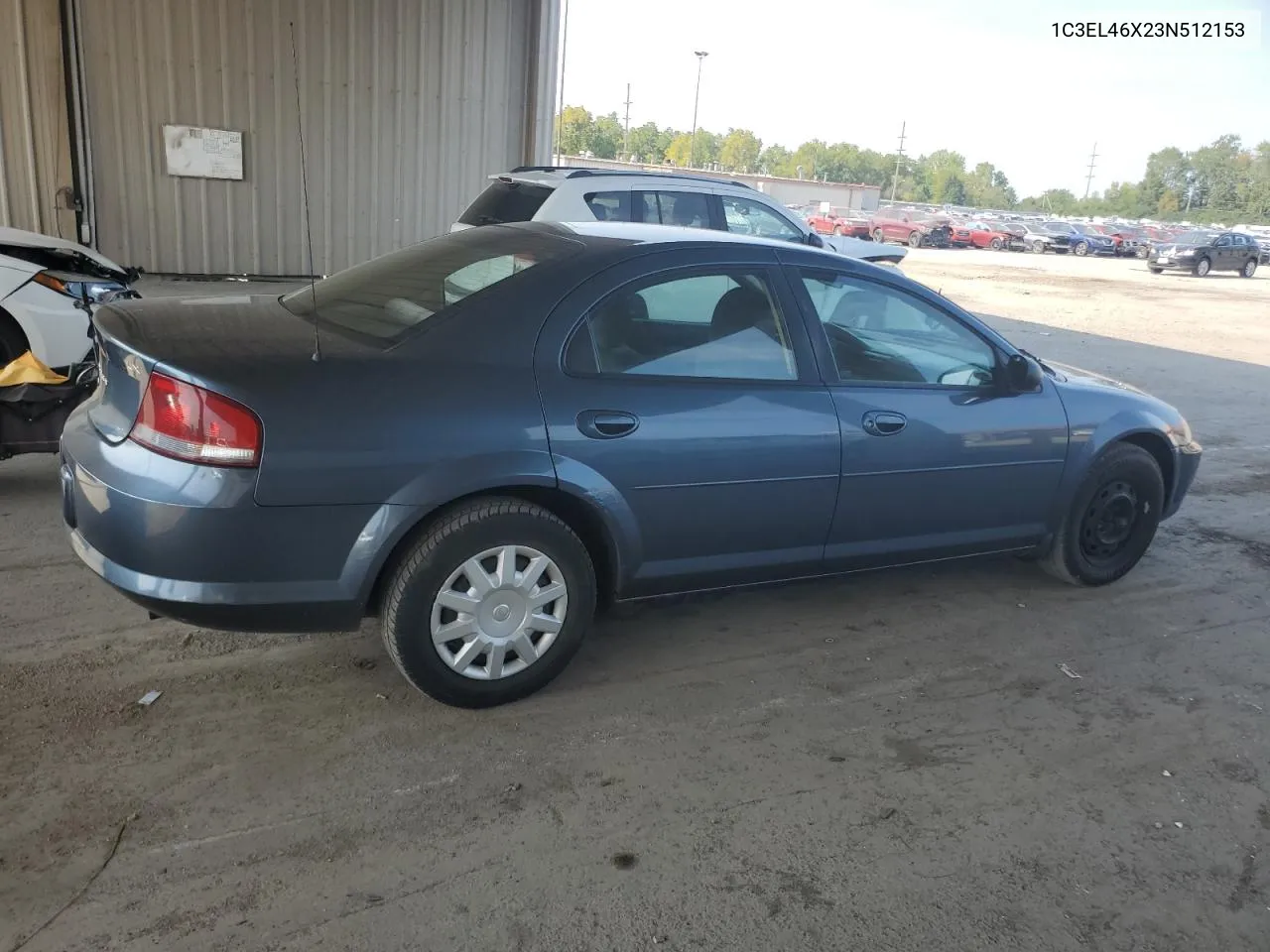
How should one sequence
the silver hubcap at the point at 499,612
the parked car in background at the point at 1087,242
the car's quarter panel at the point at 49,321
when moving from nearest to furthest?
the silver hubcap at the point at 499,612, the car's quarter panel at the point at 49,321, the parked car in background at the point at 1087,242

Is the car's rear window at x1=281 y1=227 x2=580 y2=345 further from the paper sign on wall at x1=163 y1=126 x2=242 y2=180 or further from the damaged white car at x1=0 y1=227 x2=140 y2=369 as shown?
the paper sign on wall at x1=163 y1=126 x2=242 y2=180

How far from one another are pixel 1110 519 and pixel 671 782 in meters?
2.96

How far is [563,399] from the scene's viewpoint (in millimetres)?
3379

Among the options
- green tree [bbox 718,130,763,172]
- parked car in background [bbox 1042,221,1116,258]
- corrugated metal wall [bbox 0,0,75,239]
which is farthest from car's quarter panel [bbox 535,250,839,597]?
green tree [bbox 718,130,763,172]

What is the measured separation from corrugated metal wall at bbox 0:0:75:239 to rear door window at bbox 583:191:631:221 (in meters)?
7.82

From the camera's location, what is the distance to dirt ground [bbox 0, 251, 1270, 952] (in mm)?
2566

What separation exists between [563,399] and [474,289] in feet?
1.77

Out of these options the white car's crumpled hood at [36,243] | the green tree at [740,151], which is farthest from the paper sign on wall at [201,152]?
the green tree at [740,151]

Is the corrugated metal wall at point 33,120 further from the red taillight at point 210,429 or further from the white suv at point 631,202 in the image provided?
the red taillight at point 210,429

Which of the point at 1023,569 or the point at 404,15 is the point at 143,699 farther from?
the point at 404,15

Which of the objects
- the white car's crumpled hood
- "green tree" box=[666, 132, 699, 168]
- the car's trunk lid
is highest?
"green tree" box=[666, 132, 699, 168]

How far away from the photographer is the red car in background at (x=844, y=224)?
44.4 metres

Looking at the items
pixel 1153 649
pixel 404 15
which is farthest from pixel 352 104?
pixel 1153 649

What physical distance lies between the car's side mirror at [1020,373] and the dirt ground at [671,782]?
107 cm
